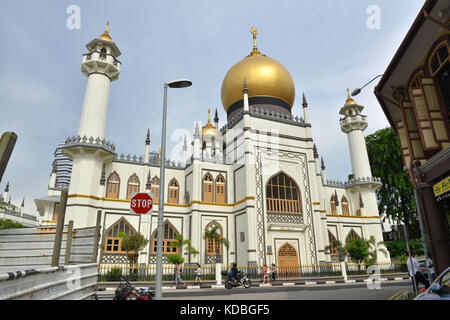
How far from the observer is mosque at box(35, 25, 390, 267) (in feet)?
72.7

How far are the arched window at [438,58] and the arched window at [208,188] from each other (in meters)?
18.2

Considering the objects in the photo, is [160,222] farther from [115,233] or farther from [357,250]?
[357,250]

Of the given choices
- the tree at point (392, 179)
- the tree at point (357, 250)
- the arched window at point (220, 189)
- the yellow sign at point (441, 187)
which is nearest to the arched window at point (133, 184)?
the arched window at point (220, 189)

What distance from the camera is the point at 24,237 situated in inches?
277

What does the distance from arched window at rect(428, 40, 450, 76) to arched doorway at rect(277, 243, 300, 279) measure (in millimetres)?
16756

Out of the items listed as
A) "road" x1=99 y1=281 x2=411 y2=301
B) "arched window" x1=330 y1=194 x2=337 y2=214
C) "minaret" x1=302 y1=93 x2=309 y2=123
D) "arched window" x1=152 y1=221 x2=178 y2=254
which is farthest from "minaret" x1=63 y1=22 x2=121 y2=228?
"arched window" x1=330 y1=194 x2=337 y2=214

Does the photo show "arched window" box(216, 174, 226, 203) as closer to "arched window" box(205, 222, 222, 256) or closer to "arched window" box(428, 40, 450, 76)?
"arched window" box(205, 222, 222, 256)

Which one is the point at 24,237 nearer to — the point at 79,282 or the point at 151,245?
the point at 79,282

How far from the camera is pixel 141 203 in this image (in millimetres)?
7723

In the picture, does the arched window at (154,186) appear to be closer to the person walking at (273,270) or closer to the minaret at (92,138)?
the minaret at (92,138)

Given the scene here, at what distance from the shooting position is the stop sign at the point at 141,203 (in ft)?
25.2

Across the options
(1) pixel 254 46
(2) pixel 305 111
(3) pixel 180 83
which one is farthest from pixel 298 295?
(1) pixel 254 46

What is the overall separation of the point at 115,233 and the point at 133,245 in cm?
298
